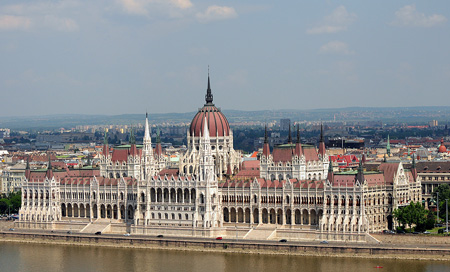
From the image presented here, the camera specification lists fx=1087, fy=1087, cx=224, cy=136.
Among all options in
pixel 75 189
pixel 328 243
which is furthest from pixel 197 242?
pixel 75 189

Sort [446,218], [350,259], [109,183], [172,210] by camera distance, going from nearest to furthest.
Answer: [350,259], [446,218], [172,210], [109,183]

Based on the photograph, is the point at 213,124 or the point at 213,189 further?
the point at 213,124

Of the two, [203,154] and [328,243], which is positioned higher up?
[203,154]

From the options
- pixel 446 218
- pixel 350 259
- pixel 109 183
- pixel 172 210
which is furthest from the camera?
pixel 109 183

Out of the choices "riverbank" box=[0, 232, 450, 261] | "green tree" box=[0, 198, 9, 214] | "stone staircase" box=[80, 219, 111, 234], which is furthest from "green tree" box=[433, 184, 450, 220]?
"green tree" box=[0, 198, 9, 214]

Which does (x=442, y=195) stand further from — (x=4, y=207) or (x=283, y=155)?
(x=4, y=207)

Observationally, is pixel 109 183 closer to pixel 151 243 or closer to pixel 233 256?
pixel 151 243

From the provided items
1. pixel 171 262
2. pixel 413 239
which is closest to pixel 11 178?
pixel 171 262
